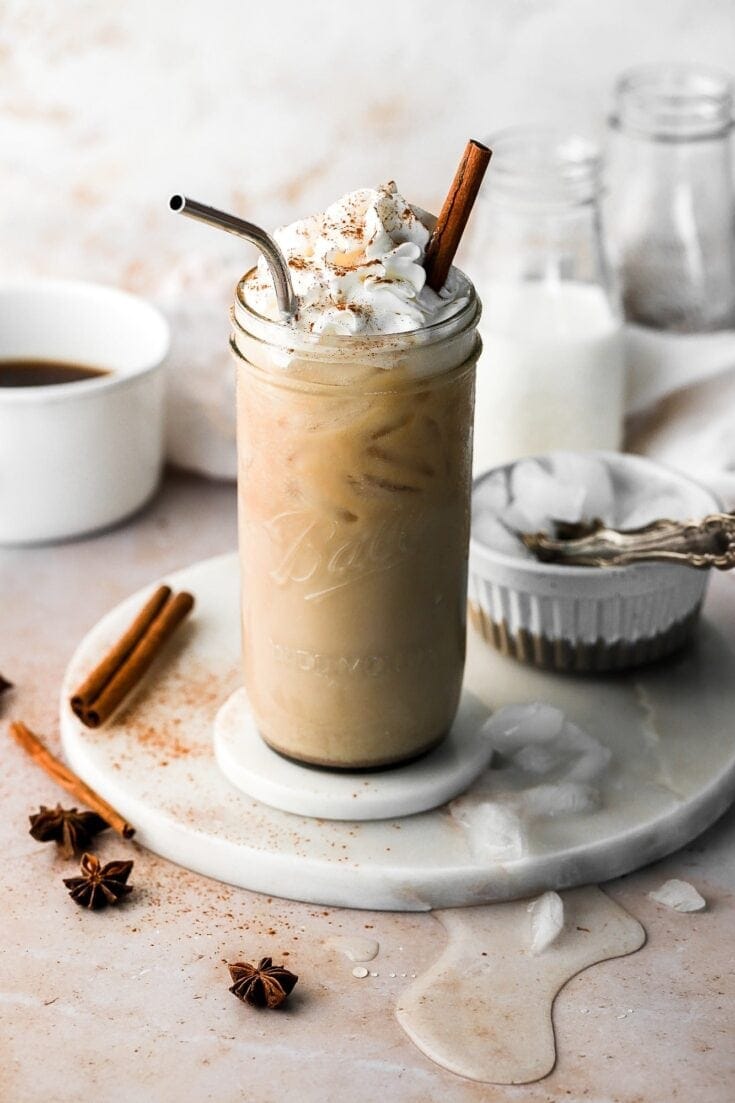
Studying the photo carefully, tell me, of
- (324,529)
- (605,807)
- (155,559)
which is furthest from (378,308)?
(155,559)

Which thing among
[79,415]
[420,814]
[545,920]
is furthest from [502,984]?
[79,415]

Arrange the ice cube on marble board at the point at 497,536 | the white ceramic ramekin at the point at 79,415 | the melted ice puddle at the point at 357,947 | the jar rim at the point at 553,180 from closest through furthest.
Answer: the melted ice puddle at the point at 357,947, the ice cube on marble board at the point at 497,536, the white ceramic ramekin at the point at 79,415, the jar rim at the point at 553,180

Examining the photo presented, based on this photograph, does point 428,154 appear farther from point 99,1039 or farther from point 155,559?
point 99,1039

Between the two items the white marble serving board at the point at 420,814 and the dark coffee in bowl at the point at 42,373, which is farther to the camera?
the dark coffee in bowl at the point at 42,373

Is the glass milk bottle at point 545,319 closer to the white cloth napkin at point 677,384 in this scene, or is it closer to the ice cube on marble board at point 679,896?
the white cloth napkin at point 677,384

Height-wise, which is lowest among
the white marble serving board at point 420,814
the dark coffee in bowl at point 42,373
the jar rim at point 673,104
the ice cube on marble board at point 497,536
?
the white marble serving board at point 420,814

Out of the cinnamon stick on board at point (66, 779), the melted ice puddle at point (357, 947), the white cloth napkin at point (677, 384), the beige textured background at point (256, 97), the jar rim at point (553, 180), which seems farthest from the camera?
the beige textured background at point (256, 97)

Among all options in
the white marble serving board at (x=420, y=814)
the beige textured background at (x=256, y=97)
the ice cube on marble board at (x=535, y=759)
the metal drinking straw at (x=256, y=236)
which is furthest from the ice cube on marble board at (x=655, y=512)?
the beige textured background at (x=256, y=97)

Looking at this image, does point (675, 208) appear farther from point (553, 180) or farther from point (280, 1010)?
point (280, 1010)
